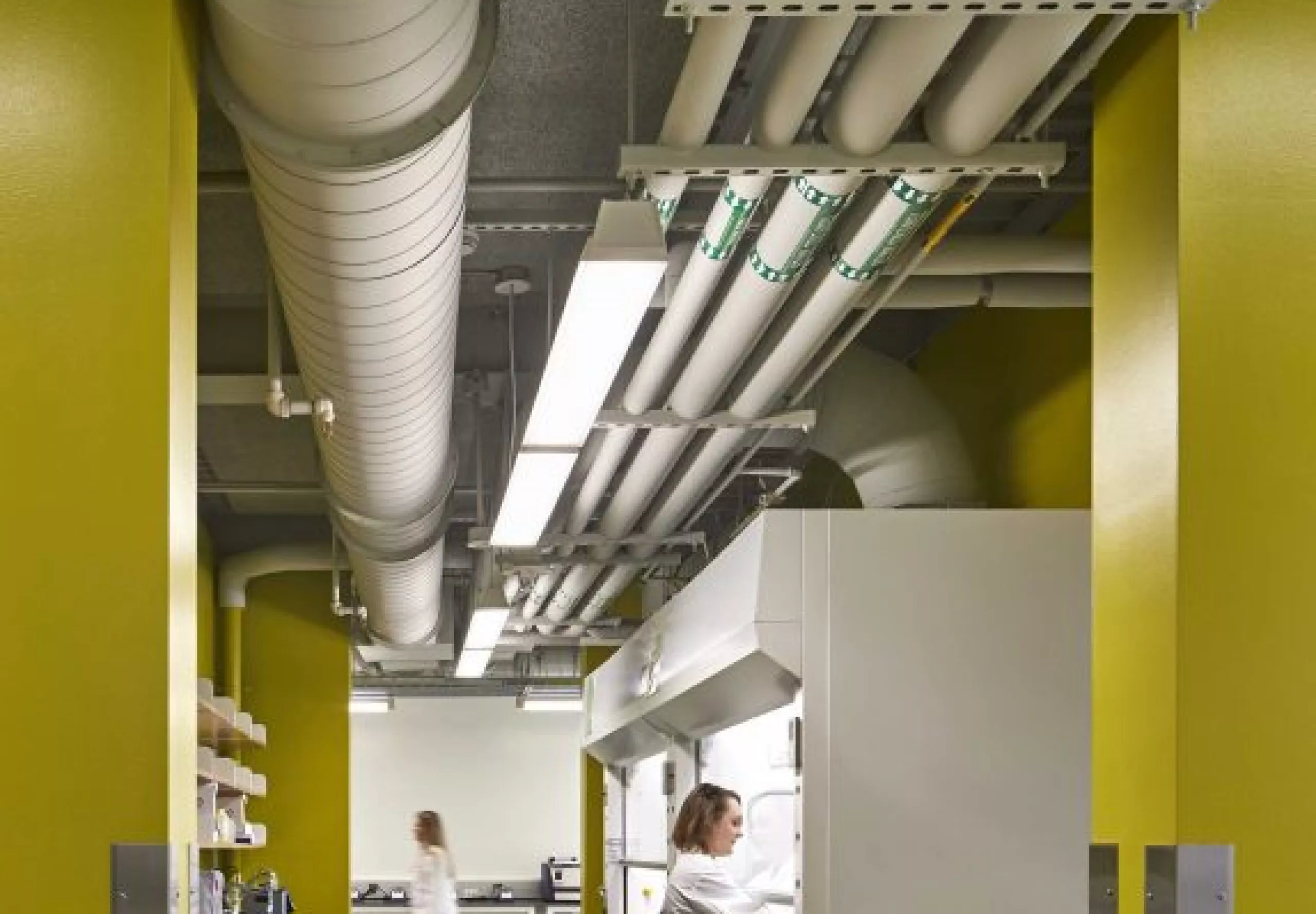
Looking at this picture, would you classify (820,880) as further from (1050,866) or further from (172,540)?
(172,540)

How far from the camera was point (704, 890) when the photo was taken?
21.6 feet

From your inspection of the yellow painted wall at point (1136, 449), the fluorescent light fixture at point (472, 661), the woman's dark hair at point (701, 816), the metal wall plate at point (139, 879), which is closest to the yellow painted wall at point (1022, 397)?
the woman's dark hair at point (701, 816)

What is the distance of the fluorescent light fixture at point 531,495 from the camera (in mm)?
6602

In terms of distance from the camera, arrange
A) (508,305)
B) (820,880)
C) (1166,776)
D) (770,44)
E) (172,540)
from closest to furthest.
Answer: (172,540) → (1166,776) → (770,44) → (820,880) → (508,305)

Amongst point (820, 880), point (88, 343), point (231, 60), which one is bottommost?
point (820, 880)

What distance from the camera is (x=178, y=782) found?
3512 mm

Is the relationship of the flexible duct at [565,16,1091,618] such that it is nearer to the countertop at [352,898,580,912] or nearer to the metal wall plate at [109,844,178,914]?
the metal wall plate at [109,844,178,914]

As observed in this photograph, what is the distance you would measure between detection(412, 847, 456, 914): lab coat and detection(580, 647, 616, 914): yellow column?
6.58 m

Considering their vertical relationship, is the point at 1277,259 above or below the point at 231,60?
below

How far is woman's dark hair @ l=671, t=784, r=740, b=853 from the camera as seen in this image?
6656 millimetres

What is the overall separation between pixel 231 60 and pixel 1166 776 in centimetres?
211

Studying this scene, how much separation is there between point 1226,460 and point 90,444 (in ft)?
6.70

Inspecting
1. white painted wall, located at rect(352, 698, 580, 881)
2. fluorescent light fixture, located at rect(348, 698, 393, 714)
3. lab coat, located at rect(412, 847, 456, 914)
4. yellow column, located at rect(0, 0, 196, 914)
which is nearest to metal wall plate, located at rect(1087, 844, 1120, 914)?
yellow column, located at rect(0, 0, 196, 914)

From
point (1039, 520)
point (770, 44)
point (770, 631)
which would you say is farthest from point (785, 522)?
point (770, 44)
